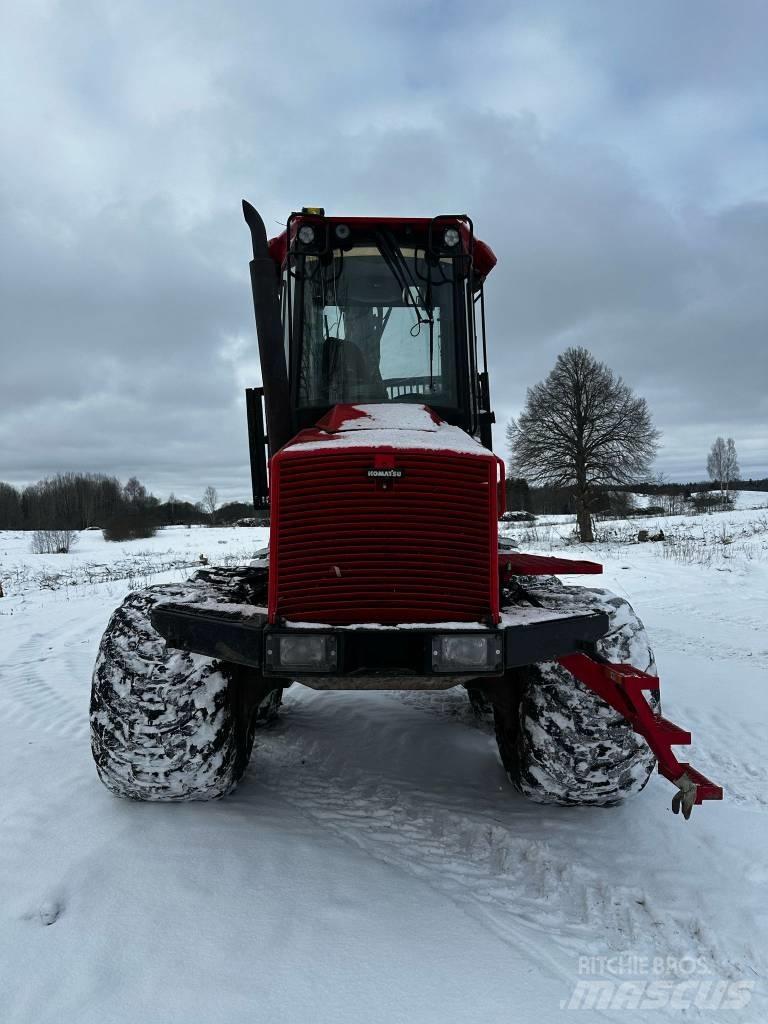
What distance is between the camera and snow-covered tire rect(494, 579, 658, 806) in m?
3.05

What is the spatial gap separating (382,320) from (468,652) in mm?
2103

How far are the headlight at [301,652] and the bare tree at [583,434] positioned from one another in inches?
924

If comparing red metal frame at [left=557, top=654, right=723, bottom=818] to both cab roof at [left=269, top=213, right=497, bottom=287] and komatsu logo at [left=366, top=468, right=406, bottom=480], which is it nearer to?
komatsu logo at [left=366, top=468, right=406, bottom=480]

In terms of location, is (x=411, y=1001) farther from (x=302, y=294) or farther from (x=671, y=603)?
(x=671, y=603)

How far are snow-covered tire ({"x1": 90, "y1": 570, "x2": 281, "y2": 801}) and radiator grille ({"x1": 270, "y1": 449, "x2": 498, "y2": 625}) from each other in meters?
0.66

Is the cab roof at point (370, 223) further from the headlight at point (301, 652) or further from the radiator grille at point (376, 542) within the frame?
the headlight at point (301, 652)

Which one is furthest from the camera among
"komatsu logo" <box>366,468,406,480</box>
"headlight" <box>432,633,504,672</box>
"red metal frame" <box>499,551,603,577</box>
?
"red metal frame" <box>499,551,603,577</box>

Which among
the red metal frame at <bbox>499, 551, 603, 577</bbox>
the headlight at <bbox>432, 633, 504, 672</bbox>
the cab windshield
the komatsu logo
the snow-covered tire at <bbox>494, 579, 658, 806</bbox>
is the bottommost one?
the snow-covered tire at <bbox>494, 579, 658, 806</bbox>

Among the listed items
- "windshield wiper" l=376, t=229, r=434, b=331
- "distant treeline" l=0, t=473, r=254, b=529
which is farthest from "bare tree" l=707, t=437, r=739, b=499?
"windshield wiper" l=376, t=229, r=434, b=331

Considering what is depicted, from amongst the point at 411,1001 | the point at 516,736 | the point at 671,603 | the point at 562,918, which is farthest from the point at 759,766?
the point at 671,603

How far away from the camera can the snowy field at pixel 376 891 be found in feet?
6.77

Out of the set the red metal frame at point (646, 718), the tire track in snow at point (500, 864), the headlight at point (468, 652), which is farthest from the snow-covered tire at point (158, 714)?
the red metal frame at point (646, 718)

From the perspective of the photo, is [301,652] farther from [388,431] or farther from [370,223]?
[370,223]

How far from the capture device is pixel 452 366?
379 centimetres
